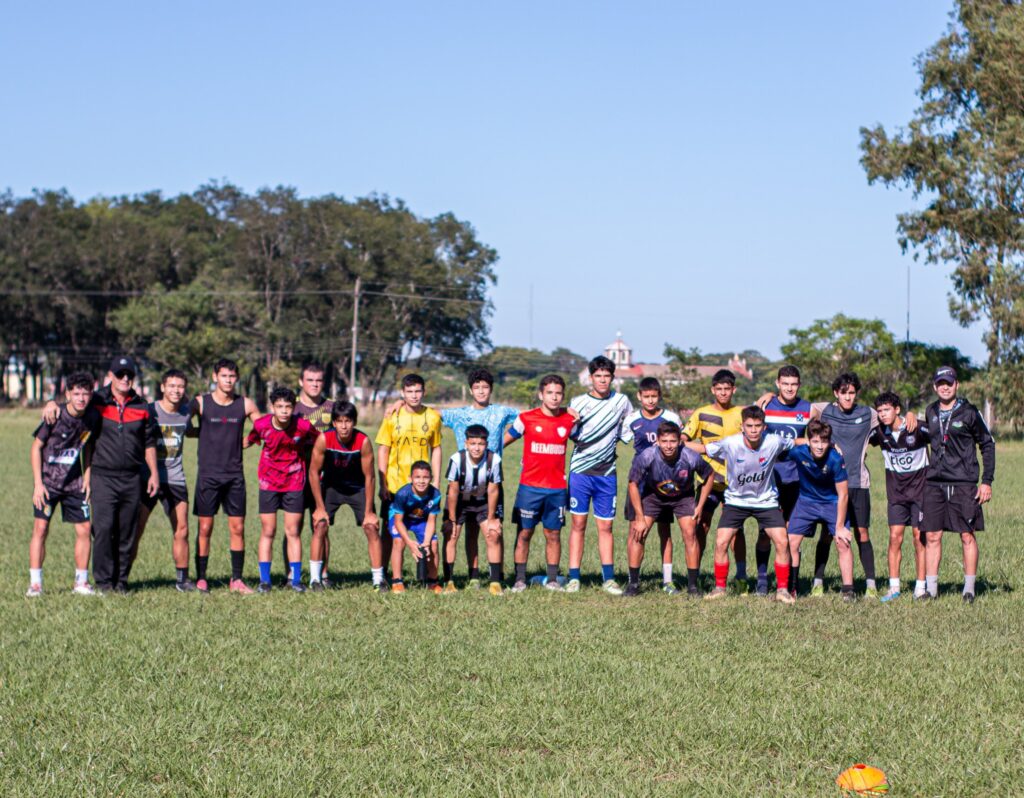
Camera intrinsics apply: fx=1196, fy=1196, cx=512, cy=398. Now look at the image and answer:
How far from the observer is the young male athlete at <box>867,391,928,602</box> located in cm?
1174

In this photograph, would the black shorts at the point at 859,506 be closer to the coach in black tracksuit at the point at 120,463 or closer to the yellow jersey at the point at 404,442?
the yellow jersey at the point at 404,442

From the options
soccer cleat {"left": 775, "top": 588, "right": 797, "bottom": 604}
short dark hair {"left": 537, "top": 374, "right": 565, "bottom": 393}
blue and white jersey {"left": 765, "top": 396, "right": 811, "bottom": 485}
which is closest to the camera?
soccer cleat {"left": 775, "top": 588, "right": 797, "bottom": 604}

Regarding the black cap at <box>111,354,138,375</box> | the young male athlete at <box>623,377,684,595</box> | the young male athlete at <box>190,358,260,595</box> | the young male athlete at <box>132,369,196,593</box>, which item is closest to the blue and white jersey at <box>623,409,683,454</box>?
the young male athlete at <box>623,377,684,595</box>

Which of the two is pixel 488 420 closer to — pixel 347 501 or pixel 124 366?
pixel 347 501

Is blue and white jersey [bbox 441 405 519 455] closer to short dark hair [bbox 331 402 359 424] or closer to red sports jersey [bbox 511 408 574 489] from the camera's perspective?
red sports jersey [bbox 511 408 574 489]

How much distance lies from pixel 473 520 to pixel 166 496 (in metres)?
3.08

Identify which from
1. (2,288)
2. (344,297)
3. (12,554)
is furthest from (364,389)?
(12,554)

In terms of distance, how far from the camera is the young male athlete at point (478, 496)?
1181 centimetres

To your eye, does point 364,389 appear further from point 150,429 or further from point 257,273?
point 150,429

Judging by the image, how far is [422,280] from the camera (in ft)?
276

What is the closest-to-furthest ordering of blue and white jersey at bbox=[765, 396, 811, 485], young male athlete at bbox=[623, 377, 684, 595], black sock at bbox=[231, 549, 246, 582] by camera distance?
blue and white jersey at bbox=[765, 396, 811, 485] → young male athlete at bbox=[623, 377, 684, 595] → black sock at bbox=[231, 549, 246, 582]

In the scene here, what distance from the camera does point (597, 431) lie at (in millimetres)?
11961

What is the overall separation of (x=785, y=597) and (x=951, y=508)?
1894 mm

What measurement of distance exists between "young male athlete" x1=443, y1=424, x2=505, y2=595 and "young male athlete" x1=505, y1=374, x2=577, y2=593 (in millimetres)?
233
